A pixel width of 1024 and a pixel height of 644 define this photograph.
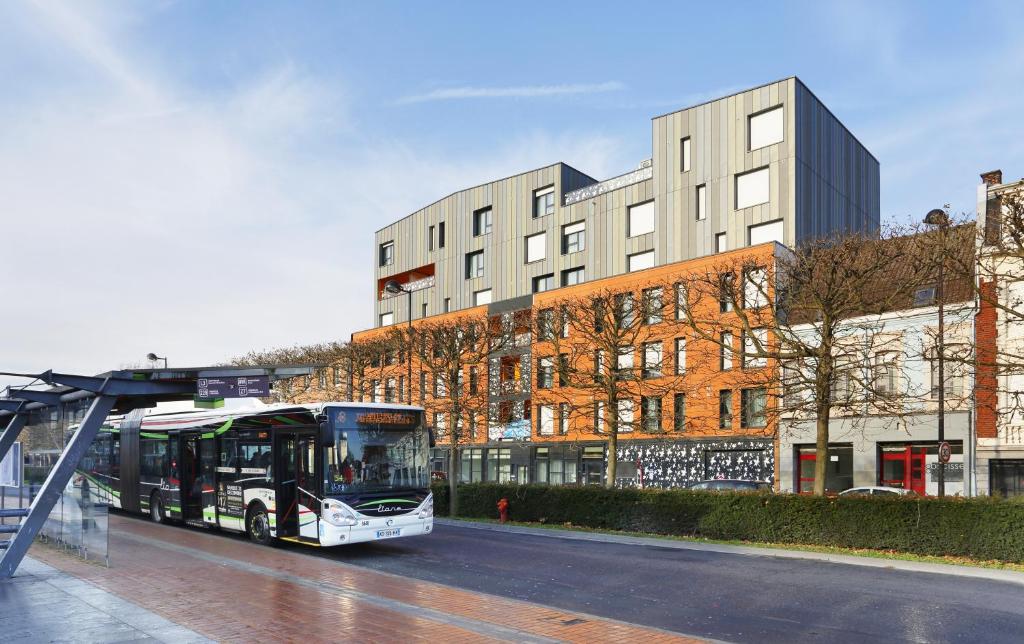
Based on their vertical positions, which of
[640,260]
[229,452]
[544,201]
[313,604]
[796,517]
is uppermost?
[544,201]

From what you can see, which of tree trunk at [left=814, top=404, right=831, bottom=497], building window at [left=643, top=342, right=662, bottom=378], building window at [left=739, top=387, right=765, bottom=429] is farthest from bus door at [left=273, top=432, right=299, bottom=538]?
building window at [left=643, top=342, right=662, bottom=378]

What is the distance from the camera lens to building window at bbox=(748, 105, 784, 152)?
142 feet

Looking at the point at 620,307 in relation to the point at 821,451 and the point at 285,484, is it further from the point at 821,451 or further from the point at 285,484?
the point at 285,484

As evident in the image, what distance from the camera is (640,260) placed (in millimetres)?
48625

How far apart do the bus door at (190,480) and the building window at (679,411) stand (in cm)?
2421

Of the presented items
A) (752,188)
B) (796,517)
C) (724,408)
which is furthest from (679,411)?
(796,517)

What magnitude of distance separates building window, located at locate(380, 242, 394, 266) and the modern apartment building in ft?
14.6

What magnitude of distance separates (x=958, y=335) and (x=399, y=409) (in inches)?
866

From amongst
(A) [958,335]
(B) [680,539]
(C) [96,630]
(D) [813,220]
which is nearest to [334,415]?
(C) [96,630]

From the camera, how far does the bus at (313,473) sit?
1639 cm

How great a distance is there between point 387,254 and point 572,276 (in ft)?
66.6

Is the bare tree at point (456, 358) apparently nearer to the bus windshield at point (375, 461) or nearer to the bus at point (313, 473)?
the bus at point (313, 473)

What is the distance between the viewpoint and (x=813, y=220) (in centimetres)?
4353

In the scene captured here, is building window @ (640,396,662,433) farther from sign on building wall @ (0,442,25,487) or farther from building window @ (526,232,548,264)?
sign on building wall @ (0,442,25,487)
